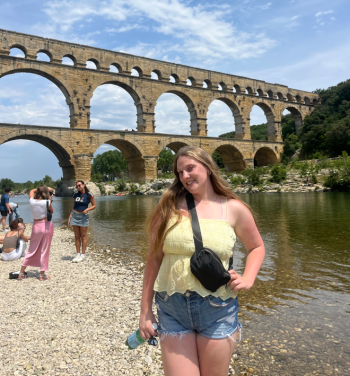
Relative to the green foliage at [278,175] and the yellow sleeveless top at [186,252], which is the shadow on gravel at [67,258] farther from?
the green foliage at [278,175]

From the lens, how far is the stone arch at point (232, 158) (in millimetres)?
39094

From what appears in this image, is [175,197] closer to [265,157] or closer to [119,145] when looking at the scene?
[119,145]

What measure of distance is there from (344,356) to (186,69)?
3655cm

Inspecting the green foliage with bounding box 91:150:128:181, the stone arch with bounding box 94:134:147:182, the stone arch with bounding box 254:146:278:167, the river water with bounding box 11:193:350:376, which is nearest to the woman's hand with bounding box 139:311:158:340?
the river water with bounding box 11:193:350:376

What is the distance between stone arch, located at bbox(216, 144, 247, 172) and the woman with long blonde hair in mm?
36784

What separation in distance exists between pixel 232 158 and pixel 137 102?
14189 mm

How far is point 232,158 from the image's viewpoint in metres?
40.6

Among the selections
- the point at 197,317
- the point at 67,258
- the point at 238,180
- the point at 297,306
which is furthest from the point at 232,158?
the point at 197,317

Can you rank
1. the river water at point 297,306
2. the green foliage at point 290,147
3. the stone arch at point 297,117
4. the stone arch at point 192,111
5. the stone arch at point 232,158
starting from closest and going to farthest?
the river water at point 297,306 → the stone arch at point 192,111 → the stone arch at point 232,158 → the green foliage at point 290,147 → the stone arch at point 297,117

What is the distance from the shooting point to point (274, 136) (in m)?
44.1

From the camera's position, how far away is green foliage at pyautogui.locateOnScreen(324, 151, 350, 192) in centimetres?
2520

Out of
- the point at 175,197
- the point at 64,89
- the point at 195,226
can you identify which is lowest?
the point at 195,226

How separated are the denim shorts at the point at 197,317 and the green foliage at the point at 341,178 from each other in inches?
1050

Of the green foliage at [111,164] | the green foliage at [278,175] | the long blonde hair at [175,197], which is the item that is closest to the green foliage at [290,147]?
the green foliage at [278,175]
